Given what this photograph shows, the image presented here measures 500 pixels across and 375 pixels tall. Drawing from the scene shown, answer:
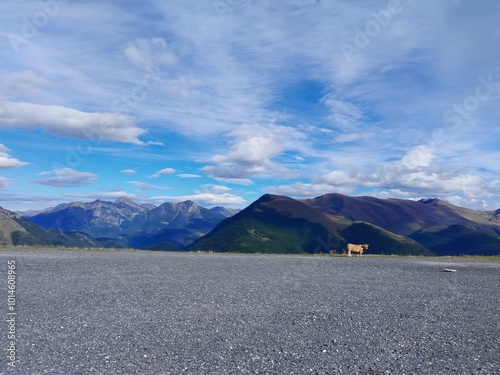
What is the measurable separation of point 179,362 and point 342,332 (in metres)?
5.83

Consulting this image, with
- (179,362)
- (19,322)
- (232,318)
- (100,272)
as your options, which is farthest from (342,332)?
(100,272)

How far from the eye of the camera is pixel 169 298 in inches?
723

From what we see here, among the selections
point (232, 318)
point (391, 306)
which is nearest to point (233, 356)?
point (232, 318)

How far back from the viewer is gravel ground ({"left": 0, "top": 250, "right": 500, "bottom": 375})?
35.5ft

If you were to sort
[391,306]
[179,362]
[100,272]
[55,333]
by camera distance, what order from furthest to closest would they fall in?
[100,272] → [391,306] → [55,333] → [179,362]

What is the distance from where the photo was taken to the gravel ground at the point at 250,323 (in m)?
10.8

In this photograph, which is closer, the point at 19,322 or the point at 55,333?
the point at 55,333

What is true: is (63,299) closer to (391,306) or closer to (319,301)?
(319,301)

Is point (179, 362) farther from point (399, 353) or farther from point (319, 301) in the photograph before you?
point (319, 301)

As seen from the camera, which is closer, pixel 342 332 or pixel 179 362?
pixel 179 362

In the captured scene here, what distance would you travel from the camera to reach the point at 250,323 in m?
14.5

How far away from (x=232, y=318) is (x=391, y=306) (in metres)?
7.29

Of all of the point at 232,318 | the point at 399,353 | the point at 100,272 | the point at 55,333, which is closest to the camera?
the point at 399,353

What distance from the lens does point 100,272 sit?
25469mm
